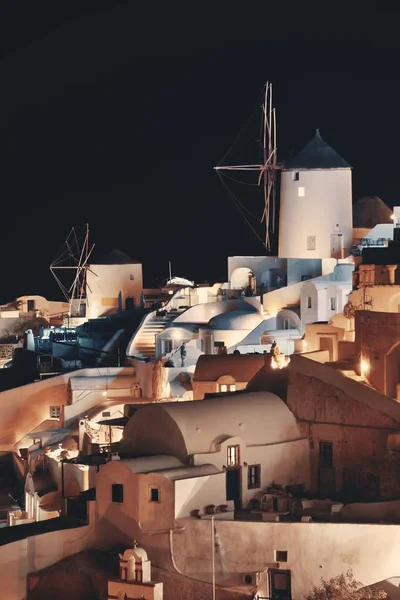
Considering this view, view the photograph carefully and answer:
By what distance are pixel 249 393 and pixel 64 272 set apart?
38.0m

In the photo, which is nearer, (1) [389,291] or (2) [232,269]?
(1) [389,291]

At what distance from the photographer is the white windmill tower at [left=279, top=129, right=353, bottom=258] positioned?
5444cm

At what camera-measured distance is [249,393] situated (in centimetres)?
3872

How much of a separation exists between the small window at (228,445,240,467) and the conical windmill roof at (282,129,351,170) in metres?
19.6

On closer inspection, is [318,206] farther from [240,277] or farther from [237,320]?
[237,320]

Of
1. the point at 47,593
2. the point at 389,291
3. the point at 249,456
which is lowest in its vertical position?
the point at 47,593

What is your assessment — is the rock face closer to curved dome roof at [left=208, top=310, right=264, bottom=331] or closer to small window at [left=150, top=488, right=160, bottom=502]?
small window at [left=150, top=488, right=160, bottom=502]

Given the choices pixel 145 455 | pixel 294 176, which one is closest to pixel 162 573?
pixel 145 455

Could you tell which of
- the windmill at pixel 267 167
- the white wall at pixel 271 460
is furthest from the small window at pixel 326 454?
the windmill at pixel 267 167

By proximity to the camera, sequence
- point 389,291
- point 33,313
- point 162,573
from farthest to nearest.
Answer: point 33,313 → point 389,291 → point 162,573

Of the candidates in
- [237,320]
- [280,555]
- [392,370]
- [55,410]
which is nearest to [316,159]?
[237,320]

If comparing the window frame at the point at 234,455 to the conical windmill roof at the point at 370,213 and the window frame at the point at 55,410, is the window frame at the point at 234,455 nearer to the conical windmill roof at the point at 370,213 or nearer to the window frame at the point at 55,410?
the window frame at the point at 55,410

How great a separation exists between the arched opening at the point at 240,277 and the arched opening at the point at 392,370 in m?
18.0

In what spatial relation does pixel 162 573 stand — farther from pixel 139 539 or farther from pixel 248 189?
pixel 248 189
